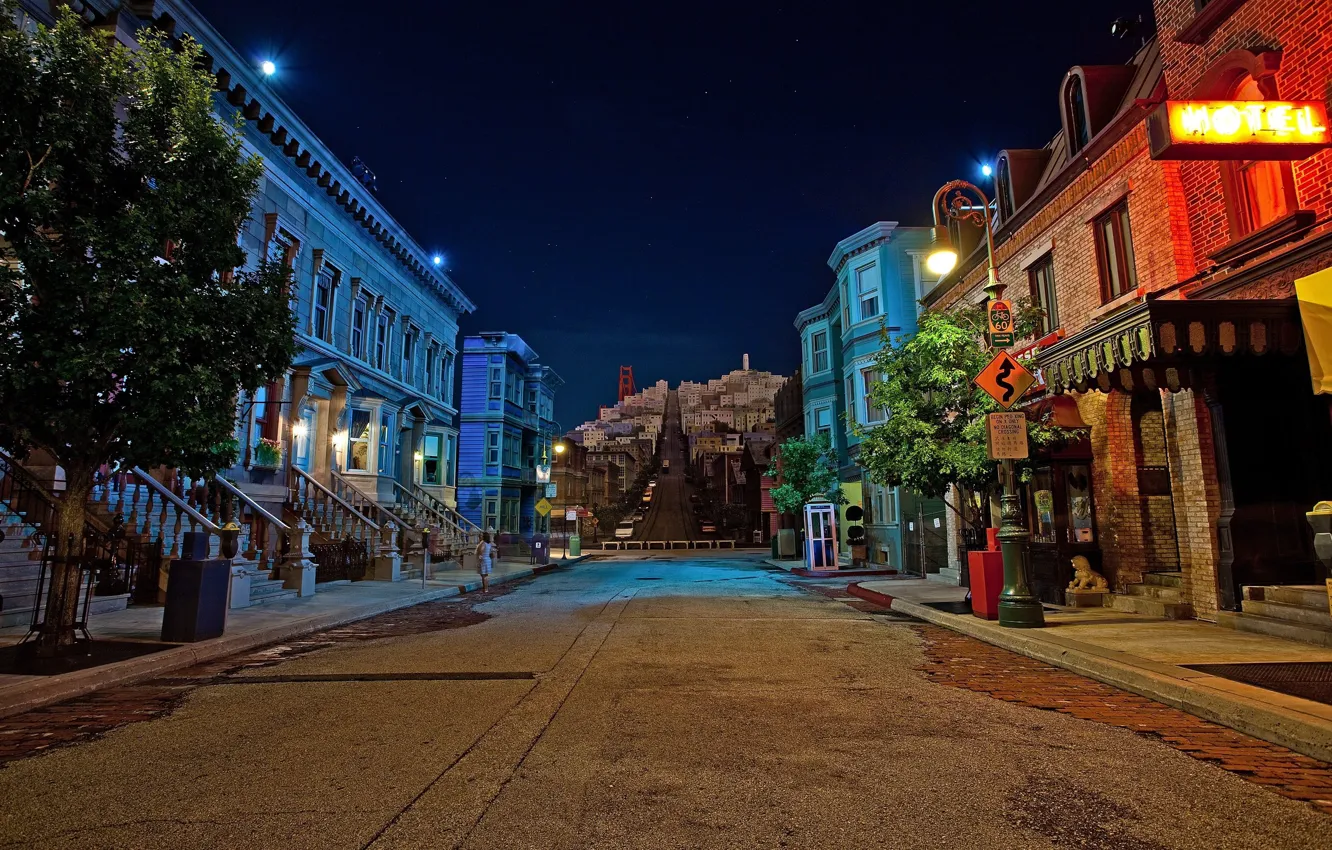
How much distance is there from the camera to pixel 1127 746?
5.19 meters

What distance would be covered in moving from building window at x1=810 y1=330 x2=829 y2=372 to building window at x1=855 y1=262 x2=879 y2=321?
5.28m

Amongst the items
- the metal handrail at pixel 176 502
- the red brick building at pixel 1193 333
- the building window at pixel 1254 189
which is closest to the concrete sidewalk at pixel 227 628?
Answer: the metal handrail at pixel 176 502

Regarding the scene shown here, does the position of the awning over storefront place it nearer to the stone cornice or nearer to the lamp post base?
the lamp post base

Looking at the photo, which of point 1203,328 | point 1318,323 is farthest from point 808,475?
point 1318,323

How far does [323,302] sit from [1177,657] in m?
24.7

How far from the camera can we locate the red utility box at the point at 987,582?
11.6 m

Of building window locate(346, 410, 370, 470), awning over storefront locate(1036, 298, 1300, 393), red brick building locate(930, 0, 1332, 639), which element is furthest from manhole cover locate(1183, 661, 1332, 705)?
building window locate(346, 410, 370, 470)

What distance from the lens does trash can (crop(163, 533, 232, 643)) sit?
31.6ft

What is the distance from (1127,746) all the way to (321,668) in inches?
326

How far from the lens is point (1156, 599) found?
11.7m

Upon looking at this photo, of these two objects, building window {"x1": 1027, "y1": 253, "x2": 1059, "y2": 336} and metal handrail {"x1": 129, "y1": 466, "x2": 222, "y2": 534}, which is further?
building window {"x1": 1027, "y1": 253, "x2": 1059, "y2": 336}

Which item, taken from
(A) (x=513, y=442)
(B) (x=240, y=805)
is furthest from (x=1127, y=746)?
(A) (x=513, y=442)

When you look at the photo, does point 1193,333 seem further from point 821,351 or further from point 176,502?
point 821,351

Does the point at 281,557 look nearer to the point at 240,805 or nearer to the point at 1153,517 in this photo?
the point at 240,805
